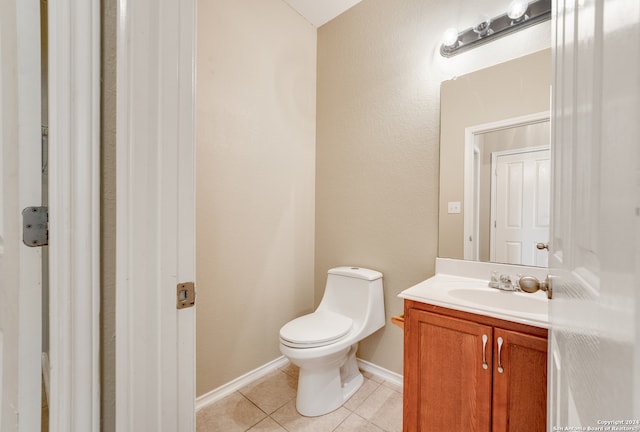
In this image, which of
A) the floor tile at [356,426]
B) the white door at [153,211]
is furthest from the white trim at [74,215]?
the floor tile at [356,426]

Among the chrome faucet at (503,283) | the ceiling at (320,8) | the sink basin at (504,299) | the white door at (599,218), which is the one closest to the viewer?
the white door at (599,218)

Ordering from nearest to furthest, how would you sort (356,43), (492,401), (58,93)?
1. (58,93)
2. (492,401)
3. (356,43)

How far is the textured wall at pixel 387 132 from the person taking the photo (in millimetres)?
1670

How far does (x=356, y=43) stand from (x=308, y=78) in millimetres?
451

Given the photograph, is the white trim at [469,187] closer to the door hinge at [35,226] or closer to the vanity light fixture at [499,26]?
the vanity light fixture at [499,26]

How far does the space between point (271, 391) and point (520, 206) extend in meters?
1.82

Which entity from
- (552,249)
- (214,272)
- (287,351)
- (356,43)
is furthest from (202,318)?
(356,43)

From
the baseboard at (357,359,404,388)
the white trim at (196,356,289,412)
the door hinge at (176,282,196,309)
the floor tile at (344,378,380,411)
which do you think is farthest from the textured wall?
the door hinge at (176,282,196,309)

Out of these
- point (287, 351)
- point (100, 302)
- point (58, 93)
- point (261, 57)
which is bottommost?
point (287, 351)

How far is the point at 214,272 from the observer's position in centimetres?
168

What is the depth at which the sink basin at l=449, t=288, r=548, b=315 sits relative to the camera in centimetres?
120

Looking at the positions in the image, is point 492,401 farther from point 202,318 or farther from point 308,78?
point 308,78

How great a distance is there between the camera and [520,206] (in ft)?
4.59

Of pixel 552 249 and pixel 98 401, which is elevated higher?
pixel 552 249
